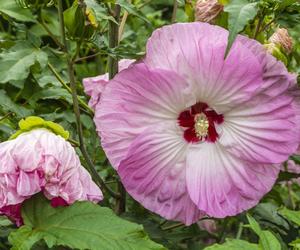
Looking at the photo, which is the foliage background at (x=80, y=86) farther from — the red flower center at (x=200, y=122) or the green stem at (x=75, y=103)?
the red flower center at (x=200, y=122)

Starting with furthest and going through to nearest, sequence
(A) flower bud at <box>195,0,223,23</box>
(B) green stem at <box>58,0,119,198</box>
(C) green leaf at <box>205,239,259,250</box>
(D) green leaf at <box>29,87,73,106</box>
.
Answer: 1. (D) green leaf at <box>29,87,73,106</box>
2. (A) flower bud at <box>195,0,223,23</box>
3. (B) green stem at <box>58,0,119,198</box>
4. (C) green leaf at <box>205,239,259,250</box>

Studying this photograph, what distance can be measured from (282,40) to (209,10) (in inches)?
4.8

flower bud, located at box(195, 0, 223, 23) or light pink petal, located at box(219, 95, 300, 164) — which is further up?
flower bud, located at box(195, 0, 223, 23)

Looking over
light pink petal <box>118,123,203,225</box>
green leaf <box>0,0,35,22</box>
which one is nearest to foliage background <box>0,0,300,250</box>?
green leaf <box>0,0,35,22</box>

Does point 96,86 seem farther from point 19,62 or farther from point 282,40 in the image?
point 282,40

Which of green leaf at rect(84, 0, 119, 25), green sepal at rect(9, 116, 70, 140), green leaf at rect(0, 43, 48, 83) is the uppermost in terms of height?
green leaf at rect(84, 0, 119, 25)

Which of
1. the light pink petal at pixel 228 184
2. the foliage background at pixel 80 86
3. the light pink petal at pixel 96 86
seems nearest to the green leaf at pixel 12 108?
the foliage background at pixel 80 86

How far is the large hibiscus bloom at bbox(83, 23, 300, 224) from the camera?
42.1 inches

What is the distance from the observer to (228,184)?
110cm

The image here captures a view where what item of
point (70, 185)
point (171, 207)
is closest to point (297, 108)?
point (171, 207)

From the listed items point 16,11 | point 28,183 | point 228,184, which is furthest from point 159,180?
point 16,11

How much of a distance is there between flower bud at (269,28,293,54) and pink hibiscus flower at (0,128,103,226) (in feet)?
1.19

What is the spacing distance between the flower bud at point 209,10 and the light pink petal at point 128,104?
0.14 meters

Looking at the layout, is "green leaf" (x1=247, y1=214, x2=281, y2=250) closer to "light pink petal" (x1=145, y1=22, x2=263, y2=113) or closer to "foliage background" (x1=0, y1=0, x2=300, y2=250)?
"foliage background" (x1=0, y1=0, x2=300, y2=250)
